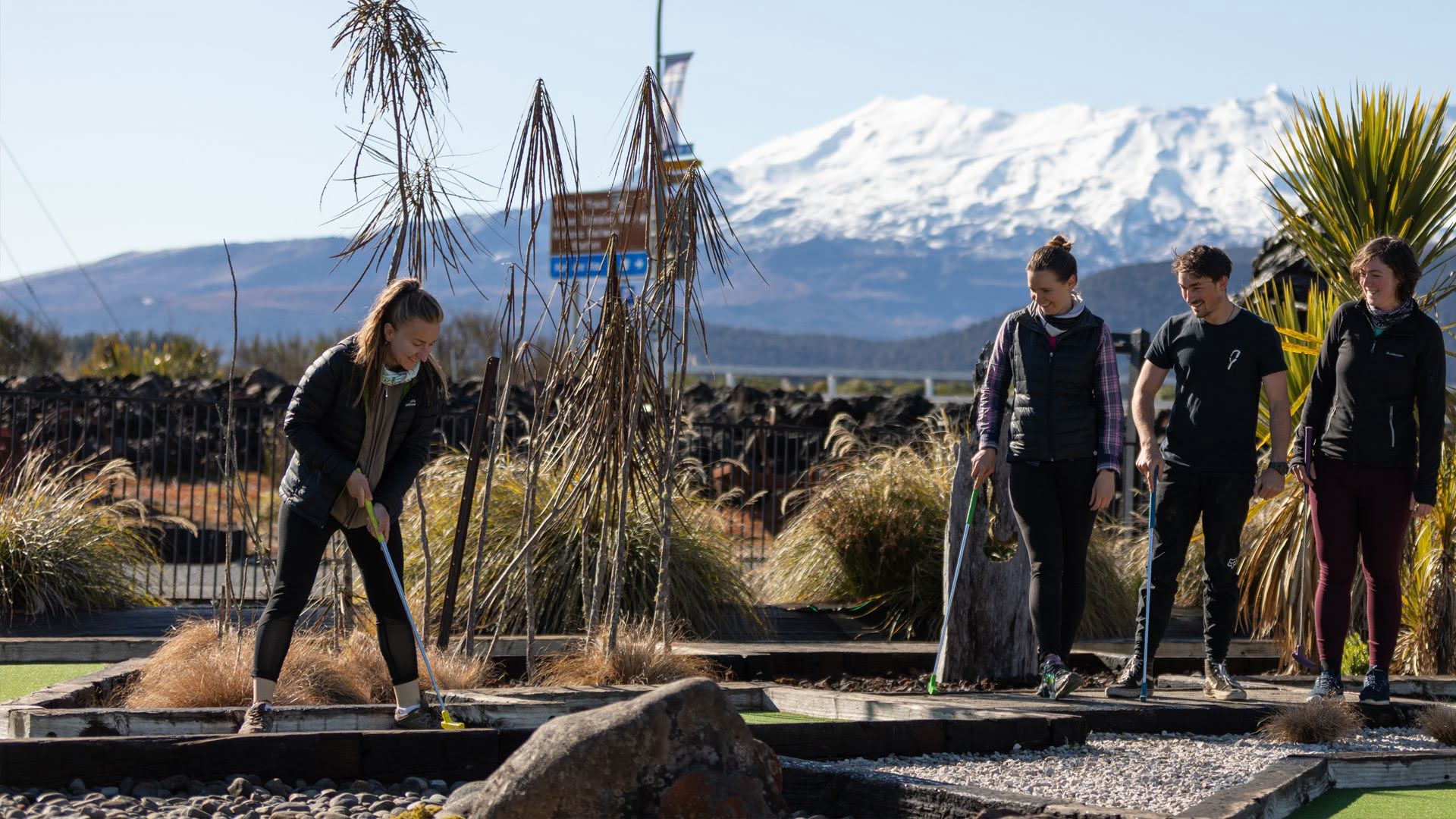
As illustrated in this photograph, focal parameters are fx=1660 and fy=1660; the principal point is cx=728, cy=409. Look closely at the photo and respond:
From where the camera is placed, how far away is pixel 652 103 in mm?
6453

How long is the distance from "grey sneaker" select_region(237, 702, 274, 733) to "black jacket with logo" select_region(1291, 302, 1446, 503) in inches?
156

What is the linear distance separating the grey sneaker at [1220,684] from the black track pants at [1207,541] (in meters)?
0.04

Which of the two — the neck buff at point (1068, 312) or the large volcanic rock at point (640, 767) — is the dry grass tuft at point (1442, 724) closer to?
the neck buff at point (1068, 312)

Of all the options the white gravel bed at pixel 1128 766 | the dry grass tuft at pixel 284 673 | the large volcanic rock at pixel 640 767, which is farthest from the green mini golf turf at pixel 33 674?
the white gravel bed at pixel 1128 766

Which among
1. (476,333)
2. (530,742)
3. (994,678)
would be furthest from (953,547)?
(476,333)

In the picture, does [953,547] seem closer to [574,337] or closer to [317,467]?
[574,337]

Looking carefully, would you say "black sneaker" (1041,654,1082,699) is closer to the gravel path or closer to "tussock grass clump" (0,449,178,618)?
the gravel path

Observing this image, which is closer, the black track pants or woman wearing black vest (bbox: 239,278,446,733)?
woman wearing black vest (bbox: 239,278,446,733)

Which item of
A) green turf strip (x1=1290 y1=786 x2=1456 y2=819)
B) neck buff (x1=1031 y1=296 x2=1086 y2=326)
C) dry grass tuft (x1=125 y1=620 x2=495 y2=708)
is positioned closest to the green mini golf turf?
dry grass tuft (x1=125 y1=620 x2=495 y2=708)

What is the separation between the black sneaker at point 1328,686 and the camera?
6242 mm

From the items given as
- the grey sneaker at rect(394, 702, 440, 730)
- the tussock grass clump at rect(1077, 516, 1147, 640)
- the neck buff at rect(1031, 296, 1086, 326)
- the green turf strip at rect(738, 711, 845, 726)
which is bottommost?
the green turf strip at rect(738, 711, 845, 726)

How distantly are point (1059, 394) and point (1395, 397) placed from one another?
1264 millimetres

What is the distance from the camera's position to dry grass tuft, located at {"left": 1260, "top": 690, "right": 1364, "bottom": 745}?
18.1 feet

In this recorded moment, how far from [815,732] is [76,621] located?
5083mm
